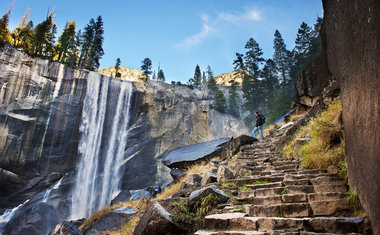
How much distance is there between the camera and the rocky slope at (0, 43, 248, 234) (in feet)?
72.2

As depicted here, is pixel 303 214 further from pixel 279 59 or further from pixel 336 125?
pixel 279 59

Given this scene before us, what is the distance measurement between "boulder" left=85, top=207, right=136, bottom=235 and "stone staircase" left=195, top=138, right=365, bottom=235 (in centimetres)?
558

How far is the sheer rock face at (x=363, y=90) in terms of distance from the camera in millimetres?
2646

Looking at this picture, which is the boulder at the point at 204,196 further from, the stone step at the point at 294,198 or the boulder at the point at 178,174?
the boulder at the point at 178,174

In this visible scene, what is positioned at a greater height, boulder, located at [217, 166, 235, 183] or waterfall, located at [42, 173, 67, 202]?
boulder, located at [217, 166, 235, 183]

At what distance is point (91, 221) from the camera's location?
10.3 m

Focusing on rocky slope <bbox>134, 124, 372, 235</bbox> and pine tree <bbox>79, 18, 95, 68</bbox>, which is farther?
pine tree <bbox>79, 18, 95, 68</bbox>

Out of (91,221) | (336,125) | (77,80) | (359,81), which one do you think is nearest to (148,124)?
(77,80)

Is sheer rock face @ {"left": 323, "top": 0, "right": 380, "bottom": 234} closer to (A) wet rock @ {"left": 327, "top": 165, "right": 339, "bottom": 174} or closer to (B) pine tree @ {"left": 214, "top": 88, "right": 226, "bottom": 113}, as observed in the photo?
(A) wet rock @ {"left": 327, "top": 165, "right": 339, "bottom": 174}

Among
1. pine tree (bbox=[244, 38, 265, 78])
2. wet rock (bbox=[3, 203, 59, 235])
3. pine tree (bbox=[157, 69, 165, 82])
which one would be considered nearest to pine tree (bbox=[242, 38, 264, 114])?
pine tree (bbox=[244, 38, 265, 78])

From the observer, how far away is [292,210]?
12.8 ft

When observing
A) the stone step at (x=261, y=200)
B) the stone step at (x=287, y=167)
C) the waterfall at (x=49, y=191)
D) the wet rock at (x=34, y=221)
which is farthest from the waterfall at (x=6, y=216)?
the stone step at (x=261, y=200)

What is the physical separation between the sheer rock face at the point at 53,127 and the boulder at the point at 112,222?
50.9 feet

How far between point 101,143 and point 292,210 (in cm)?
2471
